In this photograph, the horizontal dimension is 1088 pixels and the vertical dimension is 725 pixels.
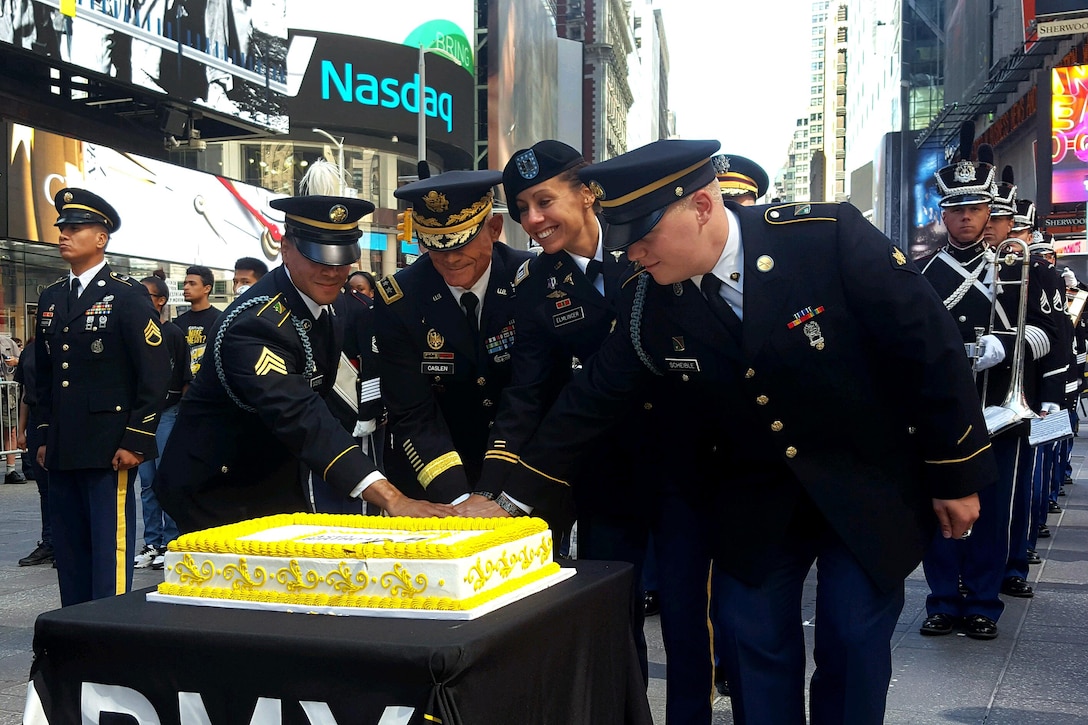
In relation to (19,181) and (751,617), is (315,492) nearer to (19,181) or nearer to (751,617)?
(751,617)

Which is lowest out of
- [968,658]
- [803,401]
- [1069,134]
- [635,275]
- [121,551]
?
[968,658]

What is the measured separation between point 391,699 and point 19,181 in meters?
17.5

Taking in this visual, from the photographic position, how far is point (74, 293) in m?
5.91

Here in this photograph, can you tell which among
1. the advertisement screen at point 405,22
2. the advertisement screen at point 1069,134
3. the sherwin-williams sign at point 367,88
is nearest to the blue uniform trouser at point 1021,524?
the advertisement screen at point 1069,134

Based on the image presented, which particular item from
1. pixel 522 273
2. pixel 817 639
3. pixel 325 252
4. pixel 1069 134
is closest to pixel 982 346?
pixel 522 273

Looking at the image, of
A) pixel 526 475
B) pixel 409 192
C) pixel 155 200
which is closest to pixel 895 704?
pixel 526 475

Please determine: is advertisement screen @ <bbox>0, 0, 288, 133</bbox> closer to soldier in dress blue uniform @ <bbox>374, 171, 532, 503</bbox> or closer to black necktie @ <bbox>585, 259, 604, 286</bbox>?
soldier in dress blue uniform @ <bbox>374, 171, 532, 503</bbox>

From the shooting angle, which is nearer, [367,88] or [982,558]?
[982,558]

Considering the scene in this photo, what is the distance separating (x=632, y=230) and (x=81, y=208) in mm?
3587

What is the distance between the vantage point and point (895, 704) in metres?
4.92

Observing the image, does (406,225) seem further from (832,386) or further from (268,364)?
(832,386)

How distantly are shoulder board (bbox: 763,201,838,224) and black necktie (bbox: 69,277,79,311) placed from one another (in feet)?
12.8

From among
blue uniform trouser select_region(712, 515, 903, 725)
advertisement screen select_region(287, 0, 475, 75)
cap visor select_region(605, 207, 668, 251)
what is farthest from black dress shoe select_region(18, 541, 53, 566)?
advertisement screen select_region(287, 0, 475, 75)

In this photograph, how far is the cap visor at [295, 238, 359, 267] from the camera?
170 inches
